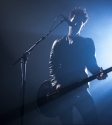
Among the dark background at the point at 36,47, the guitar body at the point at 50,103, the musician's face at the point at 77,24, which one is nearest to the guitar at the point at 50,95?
the guitar body at the point at 50,103

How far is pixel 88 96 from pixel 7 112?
46.1 inches

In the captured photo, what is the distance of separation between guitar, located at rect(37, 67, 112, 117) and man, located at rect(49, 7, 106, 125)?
40 millimetres

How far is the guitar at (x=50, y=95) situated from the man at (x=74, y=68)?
0.04 meters

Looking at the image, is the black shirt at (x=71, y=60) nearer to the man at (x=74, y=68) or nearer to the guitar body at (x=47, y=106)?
the man at (x=74, y=68)

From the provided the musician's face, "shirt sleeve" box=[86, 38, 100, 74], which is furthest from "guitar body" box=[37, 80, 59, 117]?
the musician's face

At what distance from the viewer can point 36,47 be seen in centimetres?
253

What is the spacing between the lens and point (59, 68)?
1608 mm

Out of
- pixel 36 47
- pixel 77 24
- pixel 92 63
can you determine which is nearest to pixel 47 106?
pixel 92 63

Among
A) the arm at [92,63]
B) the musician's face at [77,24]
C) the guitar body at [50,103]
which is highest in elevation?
the musician's face at [77,24]

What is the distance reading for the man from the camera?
1444mm

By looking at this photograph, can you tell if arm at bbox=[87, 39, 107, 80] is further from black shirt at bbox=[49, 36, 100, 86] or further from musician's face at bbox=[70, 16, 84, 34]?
musician's face at bbox=[70, 16, 84, 34]

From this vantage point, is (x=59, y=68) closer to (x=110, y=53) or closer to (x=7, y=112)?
(x=7, y=112)

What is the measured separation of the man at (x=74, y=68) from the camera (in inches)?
56.9

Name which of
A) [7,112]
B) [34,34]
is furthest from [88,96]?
[34,34]
